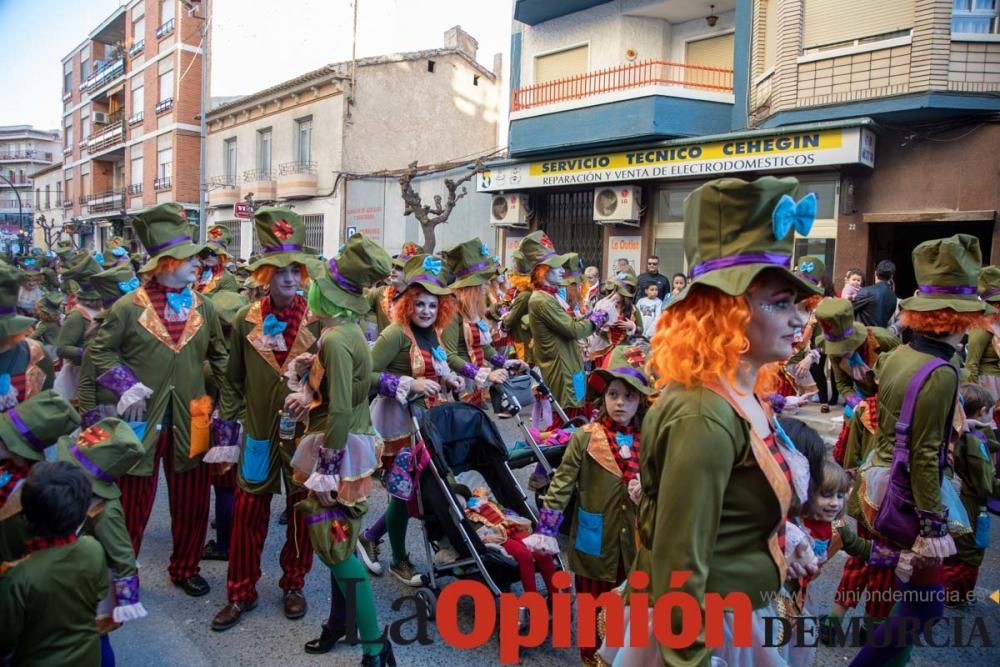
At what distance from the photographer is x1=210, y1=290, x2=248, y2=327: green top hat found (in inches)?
222

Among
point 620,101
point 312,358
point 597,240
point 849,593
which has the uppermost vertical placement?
point 620,101

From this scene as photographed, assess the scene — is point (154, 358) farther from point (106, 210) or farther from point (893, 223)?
point (106, 210)

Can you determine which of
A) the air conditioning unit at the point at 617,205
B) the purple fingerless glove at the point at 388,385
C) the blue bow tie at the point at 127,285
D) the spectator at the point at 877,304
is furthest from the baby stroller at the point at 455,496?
the air conditioning unit at the point at 617,205

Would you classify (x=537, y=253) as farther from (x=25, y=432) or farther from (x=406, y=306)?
(x=25, y=432)

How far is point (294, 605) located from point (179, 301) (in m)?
2.01

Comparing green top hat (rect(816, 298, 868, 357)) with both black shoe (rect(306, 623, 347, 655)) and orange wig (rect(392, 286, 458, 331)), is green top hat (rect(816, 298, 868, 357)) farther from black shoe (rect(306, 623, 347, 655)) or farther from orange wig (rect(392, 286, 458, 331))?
black shoe (rect(306, 623, 347, 655))

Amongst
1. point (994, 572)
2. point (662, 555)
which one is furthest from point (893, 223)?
point (662, 555)

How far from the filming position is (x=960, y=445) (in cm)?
370

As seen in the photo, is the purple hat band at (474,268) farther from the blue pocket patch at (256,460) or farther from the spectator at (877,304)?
the spectator at (877,304)

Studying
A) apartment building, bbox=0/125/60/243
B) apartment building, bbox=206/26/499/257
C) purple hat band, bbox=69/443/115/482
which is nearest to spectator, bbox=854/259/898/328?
purple hat band, bbox=69/443/115/482

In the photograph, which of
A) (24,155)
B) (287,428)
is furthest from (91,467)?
(24,155)

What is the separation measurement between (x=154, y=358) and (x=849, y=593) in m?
4.13

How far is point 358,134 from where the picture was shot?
25078 millimetres

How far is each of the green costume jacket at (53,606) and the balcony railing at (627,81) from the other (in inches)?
587
